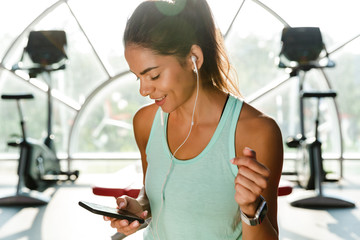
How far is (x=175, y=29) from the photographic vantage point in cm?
107

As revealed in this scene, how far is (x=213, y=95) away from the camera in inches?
45.7

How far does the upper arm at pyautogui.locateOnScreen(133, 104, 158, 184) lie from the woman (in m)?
0.12

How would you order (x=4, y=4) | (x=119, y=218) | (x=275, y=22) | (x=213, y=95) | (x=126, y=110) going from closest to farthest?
(x=119, y=218) < (x=213, y=95) < (x=275, y=22) < (x=4, y=4) < (x=126, y=110)

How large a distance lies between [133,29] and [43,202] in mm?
3072

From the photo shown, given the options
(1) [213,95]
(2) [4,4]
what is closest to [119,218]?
(1) [213,95]

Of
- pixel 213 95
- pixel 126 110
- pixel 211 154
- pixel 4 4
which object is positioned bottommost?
Result: pixel 126 110

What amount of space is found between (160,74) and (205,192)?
0.34 metres

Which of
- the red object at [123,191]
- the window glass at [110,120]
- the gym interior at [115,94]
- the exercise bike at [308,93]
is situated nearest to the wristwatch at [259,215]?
the red object at [123,191]

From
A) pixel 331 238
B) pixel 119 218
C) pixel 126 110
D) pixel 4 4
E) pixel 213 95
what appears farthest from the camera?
pixel 126 110

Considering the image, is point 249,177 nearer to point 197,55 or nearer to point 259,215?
point 259,215

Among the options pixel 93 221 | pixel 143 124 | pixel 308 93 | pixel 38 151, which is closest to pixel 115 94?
pixel 38 151

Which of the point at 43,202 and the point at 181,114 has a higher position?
the point at 181,114

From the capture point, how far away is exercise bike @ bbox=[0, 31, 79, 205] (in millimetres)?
3699

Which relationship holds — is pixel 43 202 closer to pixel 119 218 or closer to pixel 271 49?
pixel 119 218
